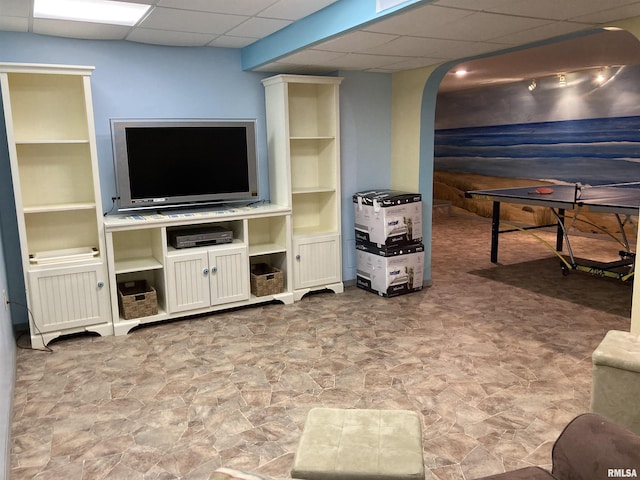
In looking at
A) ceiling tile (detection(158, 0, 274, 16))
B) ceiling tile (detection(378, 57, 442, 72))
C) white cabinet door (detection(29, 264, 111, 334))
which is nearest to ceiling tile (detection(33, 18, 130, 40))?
ceiling tile (detection(158, 0, 274, 16))

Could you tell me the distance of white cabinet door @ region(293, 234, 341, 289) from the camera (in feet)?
15.6

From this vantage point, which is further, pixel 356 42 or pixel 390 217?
pixel 390 217

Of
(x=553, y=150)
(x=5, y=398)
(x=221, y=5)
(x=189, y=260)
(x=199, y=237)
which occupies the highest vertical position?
(x=221, y=5)

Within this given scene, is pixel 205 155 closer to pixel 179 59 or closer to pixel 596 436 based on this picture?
pixel 179 59

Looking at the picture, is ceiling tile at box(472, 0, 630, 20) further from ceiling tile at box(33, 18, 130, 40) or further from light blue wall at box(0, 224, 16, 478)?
light blue wall at box(0, 224, 16, 478)

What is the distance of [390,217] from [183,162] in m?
1.83

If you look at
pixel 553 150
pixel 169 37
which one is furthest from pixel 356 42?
pixel 553 150

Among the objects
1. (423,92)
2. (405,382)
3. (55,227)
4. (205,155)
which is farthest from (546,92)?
(55,227)

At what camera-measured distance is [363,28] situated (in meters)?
3.10

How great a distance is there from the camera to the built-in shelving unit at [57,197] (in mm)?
3715

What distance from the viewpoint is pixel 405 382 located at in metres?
3.16

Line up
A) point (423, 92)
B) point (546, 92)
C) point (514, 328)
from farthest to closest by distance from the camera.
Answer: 1. point (546, 92)
2. point (423, 92)
3. point (514, 328)

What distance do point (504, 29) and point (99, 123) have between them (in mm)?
3003

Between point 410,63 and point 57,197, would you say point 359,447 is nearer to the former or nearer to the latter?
point 57,197
